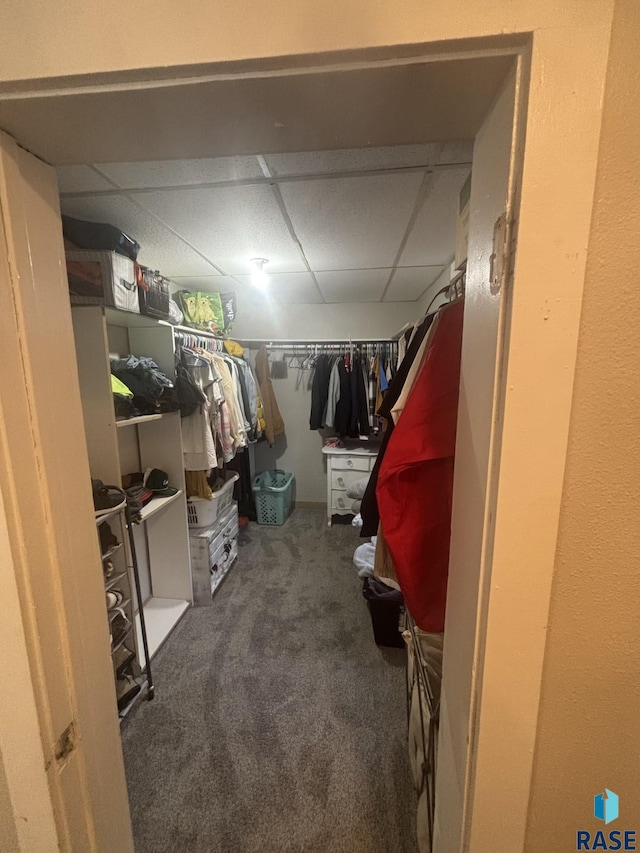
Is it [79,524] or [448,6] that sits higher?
[448,6]

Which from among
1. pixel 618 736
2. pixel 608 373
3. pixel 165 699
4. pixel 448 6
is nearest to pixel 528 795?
pixel 618 736

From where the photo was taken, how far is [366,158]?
110 centimetres

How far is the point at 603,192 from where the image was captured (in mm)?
362

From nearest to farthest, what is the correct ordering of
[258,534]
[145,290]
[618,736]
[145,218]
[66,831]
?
[618,736]
[66,831]
[145,218]
[145,290]
[258,534]

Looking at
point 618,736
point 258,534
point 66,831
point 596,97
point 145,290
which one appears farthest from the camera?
point 258,534

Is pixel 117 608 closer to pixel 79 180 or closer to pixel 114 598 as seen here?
pixel 114 598

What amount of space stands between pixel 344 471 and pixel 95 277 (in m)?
2.41

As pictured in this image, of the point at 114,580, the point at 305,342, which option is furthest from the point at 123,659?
the point at 305,342

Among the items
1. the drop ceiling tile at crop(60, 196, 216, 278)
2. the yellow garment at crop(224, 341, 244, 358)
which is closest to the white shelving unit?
the drop ceiling tile at crop(60, 196, 216, 278)

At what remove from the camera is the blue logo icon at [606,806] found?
486 millimetres

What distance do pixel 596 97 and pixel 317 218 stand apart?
136cm

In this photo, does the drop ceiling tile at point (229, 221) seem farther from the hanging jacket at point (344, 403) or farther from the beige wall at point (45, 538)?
the hanging jacket at point (344, 403)

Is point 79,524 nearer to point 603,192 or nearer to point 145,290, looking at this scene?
point 603,192

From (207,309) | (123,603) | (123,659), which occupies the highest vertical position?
(207,309)
